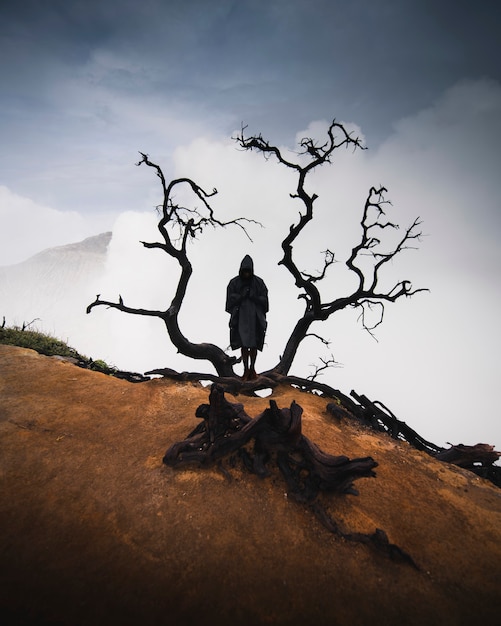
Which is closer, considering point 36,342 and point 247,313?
point 247,313

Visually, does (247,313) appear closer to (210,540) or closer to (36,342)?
(210,540)

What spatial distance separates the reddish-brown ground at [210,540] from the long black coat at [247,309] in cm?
343

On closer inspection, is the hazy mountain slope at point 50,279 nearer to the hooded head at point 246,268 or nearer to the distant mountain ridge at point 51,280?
the distant mountain ridge at point 51,280

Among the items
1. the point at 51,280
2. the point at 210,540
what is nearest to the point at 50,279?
the point at 51,280

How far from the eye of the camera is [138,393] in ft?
16.0

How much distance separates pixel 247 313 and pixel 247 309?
105 mm

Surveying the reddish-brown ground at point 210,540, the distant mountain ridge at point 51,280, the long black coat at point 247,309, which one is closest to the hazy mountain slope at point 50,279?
the distant mountain ridge at point 51,280

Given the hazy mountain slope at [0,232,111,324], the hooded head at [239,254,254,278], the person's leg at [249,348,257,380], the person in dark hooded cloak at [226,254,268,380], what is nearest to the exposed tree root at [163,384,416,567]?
the person's leg at [249,348,257,380]

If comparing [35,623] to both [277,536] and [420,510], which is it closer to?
[277,536]

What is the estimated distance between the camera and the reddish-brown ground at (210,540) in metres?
1.95

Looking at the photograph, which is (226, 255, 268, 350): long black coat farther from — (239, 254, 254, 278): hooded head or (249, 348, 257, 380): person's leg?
(249, 348, 257, 380): person's leg

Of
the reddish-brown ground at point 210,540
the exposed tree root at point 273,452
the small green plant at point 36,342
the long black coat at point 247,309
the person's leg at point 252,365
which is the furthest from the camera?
the small green plant at point 36,342

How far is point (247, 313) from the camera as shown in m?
7.29

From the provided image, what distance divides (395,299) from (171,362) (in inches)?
4145
